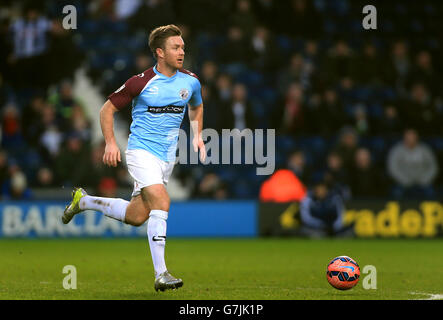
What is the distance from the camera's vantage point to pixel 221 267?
10.9 meters

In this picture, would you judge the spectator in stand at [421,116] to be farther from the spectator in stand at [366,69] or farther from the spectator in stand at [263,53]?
the spectator in stand at [263,53]

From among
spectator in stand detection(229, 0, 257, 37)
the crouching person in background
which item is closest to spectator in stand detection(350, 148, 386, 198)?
the crouching person in background

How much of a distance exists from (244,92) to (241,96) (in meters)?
0.80

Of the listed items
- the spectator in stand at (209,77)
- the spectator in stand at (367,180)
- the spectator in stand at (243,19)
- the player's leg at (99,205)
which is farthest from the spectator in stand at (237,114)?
the player's leg at (99,205)

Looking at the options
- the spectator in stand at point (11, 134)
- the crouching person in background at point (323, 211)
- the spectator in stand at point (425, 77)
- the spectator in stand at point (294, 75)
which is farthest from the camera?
the spectator in stand at point (425, 77)

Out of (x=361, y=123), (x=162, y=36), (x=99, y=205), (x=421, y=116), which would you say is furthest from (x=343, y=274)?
(x=421, y=116)

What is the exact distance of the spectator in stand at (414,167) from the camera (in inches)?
673

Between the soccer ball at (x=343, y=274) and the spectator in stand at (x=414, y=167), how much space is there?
9.43m

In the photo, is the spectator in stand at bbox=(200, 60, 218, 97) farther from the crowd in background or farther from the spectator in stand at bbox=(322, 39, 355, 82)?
the spectator in stand at bbox=(322, 39, 355, 82)

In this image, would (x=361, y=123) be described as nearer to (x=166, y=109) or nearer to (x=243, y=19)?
(x=243, y=19)

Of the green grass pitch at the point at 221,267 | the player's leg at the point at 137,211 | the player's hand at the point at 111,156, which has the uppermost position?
the player's hand at the point at 111,156

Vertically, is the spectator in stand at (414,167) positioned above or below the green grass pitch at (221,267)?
above
